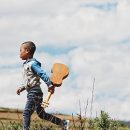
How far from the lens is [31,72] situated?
8.53 meters

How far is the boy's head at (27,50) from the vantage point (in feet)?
28.4

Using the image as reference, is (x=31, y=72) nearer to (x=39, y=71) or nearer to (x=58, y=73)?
(x=39, y=71)

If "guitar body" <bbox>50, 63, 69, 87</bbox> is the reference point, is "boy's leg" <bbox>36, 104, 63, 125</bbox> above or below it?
below

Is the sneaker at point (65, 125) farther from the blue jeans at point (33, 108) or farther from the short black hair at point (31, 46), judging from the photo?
the short black hair at point (31, 46)

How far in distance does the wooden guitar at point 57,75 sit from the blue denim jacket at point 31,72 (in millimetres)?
563

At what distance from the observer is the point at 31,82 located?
8.52 metres

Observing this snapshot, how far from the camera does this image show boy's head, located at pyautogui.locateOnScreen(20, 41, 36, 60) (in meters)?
8.66

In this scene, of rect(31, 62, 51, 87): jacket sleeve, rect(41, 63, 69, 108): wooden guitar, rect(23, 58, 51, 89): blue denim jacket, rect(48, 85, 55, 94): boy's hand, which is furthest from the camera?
rect(23, 58, 51, 89): blue denim jacket

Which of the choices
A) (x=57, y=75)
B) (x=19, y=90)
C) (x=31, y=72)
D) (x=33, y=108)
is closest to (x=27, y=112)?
(x=33, y=108)

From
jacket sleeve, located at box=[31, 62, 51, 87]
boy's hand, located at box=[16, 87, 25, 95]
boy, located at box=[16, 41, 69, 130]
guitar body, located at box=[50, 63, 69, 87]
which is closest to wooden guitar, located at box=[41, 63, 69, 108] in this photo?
guitar body, located at box=[50, 63, 69, 87]

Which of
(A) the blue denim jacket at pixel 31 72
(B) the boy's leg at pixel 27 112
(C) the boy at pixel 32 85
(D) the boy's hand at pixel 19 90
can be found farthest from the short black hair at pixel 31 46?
(B) the boy's leg at pixel 27 112

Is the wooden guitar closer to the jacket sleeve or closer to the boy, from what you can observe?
the jacket sleeve

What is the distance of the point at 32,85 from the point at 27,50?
2.02 ft

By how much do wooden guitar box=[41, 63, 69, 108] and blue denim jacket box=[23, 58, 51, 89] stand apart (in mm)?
563
